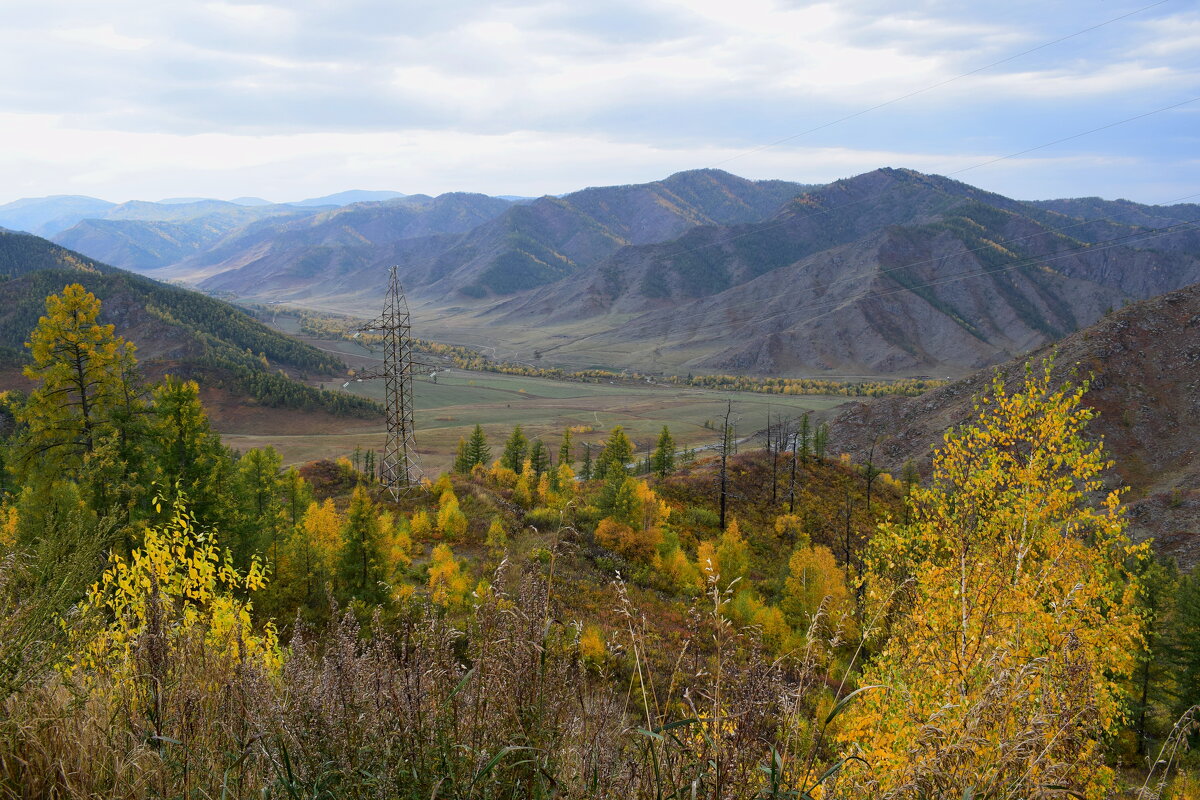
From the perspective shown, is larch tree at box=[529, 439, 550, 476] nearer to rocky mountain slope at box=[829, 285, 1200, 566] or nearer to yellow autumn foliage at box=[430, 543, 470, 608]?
yellow autumn foliage at box=[430, 543, 470, 608]

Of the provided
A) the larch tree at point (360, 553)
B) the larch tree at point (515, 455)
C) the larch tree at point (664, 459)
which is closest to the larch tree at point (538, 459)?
the larch tree at point (515, 455)

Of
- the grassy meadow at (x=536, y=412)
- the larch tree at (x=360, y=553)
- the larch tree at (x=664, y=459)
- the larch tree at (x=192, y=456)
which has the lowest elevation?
the grassy meadow at (x=536, y=412)

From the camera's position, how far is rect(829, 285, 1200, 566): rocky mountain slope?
2724 inches

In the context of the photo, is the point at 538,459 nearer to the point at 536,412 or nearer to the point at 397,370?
the point at 397,370

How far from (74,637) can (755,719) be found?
5129mm

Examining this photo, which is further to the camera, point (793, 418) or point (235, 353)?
point (235, 353)

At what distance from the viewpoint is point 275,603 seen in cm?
1984

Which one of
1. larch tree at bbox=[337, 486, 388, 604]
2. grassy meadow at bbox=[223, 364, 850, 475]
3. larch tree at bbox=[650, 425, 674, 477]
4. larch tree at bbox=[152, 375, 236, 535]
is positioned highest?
larch tree at bbox=[152, 375, 236, 535]

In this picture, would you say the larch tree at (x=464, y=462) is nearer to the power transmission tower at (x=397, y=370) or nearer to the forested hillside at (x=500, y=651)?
the power transmission tower at (x=397, y=370)

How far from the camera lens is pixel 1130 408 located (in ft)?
251

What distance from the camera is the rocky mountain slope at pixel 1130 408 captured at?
69.2 m

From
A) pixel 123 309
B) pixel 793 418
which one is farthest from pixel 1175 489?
pixel 123 309

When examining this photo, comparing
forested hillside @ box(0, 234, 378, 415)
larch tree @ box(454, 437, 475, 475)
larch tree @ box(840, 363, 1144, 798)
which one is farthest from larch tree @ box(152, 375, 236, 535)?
forested hillside @ box(0, 234, 378, 415)

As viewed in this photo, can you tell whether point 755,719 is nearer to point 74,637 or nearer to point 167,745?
point 167,745
